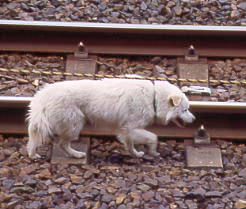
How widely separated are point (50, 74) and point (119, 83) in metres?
1.53

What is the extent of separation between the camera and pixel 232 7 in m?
9.02

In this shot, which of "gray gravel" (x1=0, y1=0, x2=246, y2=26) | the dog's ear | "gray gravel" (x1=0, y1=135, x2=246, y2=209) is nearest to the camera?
"gray gravel" (x1=0, y1=135, x2=246, y2=209)

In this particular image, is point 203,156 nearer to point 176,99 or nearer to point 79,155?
point 176,99

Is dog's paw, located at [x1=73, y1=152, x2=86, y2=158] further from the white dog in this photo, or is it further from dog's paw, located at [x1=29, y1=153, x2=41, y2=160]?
dog's paw, located at [x1=29, y1=153, x2=41, y2=160]

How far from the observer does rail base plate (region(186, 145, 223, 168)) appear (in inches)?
261

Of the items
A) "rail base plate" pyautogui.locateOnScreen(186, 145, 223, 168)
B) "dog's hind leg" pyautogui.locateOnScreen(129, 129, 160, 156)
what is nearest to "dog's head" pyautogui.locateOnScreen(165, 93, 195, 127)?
"dog's hind leg" pyautogui.locateOnScreen(129, 129, 160, 156)

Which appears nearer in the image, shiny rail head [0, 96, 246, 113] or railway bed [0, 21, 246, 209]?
railway bed [0, 21, 246, 209]

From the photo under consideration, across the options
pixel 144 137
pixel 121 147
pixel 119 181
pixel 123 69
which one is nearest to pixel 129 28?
pixel 123 69

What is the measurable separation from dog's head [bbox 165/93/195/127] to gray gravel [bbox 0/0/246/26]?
2.31 meters

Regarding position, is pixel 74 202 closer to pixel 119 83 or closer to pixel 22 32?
pixel 119 83

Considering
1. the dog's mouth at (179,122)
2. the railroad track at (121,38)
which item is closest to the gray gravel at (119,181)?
the dog's mouth at (179,122)

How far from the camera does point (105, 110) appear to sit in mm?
6566

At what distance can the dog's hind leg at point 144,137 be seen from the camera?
670cm

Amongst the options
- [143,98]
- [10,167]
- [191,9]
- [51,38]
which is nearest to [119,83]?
[143,98]
